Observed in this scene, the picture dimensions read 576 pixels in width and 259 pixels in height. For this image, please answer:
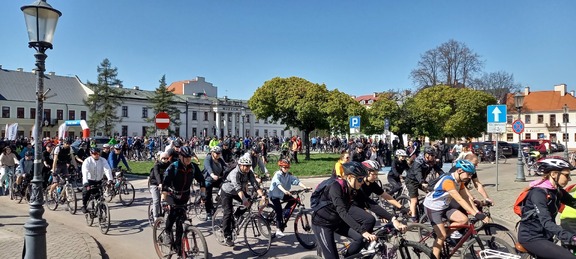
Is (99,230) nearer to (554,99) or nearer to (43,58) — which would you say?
(43,58)

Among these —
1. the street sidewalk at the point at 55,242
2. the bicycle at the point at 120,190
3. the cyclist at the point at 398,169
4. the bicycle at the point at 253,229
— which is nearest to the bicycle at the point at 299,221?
the bicycle at the point at 253,229

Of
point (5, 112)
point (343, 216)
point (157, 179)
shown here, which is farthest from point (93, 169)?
point (5, 112)

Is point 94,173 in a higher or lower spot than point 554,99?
lower

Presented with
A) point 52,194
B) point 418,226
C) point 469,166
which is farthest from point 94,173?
point 469,166

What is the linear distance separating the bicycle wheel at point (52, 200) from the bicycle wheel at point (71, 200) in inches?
27.2

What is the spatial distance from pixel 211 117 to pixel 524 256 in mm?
81337

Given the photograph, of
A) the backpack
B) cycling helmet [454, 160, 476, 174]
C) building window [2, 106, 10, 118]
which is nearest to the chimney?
cycling helmet [454, 160, 476, 174]

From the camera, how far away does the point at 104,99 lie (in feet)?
217

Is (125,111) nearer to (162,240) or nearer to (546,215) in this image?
(162,240)

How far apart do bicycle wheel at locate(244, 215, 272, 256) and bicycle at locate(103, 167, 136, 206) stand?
6855mm

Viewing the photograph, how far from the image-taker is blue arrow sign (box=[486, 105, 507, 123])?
14.8 m

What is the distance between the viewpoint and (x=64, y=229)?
907 cm

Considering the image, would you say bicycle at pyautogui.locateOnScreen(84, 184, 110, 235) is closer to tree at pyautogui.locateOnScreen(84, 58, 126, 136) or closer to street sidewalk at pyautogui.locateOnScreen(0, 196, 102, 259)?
street sidewalk at pyautogui.locateOnScreen(0, 196, 102, 259)

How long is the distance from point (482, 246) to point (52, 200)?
11.5 metres
